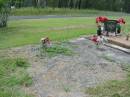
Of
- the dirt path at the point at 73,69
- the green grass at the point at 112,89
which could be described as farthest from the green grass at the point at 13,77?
the green grass at the point at 112,89

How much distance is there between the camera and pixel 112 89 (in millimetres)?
7426

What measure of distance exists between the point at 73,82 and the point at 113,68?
1.64 metres

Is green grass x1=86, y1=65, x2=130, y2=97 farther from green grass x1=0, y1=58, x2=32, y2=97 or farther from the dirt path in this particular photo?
green grass x1=0, y1=58, x2=32, y2=97

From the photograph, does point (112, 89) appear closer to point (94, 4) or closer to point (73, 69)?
point (73, 69)

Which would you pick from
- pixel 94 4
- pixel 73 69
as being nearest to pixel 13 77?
pixel 73 69

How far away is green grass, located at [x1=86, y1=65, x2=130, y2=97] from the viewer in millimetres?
7119

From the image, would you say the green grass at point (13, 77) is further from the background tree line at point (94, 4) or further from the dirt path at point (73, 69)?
the background tree line at point (94, 4)

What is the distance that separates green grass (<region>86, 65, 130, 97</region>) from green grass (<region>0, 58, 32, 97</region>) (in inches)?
59.0

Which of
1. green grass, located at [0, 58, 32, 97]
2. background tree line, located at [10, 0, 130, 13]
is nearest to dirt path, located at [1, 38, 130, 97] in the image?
green grass, located at [0, 58, 32, 97]

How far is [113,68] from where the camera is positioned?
29.9ft

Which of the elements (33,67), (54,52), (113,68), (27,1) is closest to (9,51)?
(54,52)

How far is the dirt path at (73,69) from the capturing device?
753 centimetres

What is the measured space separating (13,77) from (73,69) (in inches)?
66.5

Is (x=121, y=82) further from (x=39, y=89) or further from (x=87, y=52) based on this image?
(x=87, y=52)
